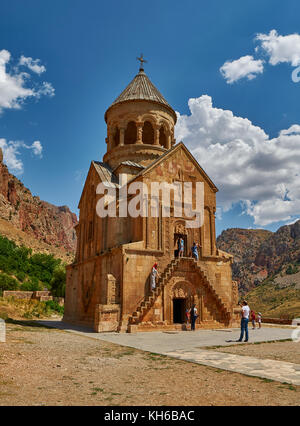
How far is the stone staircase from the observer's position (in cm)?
1891

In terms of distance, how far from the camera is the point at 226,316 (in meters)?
21.7

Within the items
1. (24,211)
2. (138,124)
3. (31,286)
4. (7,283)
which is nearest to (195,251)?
(138,124)

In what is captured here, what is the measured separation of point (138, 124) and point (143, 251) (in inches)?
449

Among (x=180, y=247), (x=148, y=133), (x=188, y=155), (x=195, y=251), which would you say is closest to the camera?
(x=180, y=247)

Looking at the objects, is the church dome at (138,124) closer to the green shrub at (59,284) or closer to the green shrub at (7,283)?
the green shrub at (59,284)

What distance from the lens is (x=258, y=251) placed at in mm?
121938

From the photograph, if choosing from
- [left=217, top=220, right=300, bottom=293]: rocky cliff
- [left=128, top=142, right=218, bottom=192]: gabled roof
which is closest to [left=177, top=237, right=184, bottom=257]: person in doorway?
[left=128, top=142, right=218, bottom=192]: gabled roof

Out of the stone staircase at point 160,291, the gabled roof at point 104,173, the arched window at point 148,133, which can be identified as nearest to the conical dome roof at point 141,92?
the arched window at point 148,133

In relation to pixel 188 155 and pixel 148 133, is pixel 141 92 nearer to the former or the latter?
pixel 148 133

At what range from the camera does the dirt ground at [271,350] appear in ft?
34.2

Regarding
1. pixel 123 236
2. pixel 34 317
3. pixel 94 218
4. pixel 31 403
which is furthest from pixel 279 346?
pixel 34 317

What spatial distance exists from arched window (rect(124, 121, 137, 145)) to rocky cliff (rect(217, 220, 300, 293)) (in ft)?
248

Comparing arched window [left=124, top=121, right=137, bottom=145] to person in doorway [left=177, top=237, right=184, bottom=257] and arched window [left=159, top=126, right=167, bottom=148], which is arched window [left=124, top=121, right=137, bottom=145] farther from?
person in doorway [left=177, top=237, right=184, bottom=257]
